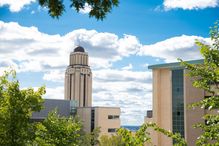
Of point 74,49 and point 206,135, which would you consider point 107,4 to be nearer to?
point 206,135

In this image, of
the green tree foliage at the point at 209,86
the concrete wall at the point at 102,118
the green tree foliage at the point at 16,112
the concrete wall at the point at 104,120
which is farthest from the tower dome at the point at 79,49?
the green tree foliage at the point at 209,86

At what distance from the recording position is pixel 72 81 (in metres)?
114

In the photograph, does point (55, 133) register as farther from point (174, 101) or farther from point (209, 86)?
point (174, 101)

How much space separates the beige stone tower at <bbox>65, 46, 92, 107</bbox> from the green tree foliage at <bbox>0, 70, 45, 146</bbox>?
9243cm

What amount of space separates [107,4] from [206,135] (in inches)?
158

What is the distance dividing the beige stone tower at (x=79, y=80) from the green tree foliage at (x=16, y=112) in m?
92.4

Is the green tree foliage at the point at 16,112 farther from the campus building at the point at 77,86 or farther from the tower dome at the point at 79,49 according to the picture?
the tower dome at the point at 79,49

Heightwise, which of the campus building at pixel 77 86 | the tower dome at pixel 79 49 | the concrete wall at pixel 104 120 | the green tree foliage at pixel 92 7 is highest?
the tower dome at pixel 79 49

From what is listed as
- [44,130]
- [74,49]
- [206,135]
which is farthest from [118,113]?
[206,135]

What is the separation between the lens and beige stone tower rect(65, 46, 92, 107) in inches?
4439

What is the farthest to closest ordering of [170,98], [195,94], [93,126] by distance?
1. [93,126]
2. [170,98]
3. [195,94]

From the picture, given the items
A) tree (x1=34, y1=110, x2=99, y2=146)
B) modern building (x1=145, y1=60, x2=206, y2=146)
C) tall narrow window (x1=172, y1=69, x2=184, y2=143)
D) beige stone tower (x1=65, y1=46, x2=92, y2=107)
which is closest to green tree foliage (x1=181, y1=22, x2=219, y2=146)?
tree (x1=34, y1=110, x2=99, y2=146)

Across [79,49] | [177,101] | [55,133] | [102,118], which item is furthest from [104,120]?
[55,133]

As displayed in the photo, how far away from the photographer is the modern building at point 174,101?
46.9 metres
